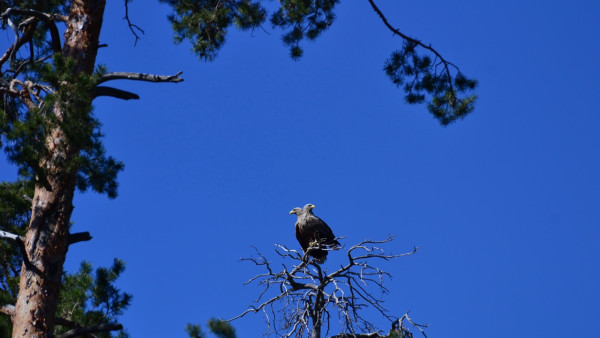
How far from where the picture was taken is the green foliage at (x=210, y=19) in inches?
311

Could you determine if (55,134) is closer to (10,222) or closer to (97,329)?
(97,329)

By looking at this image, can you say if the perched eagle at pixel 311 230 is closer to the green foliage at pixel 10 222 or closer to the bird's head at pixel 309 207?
the bird's head at pixel 309 207

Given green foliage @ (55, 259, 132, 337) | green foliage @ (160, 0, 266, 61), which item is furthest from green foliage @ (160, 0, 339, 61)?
green foliage @ (55, 259, 132, 337)

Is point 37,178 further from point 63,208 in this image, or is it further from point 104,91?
point 104,91

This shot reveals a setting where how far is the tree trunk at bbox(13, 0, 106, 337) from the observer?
555 cm

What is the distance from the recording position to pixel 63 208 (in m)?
5.85

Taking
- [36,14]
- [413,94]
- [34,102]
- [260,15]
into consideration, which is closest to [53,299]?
[34,102]

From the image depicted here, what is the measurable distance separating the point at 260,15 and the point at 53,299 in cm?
390

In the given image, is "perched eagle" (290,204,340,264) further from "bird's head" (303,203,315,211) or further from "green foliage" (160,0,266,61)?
"green foliage" (160,0,266,61)

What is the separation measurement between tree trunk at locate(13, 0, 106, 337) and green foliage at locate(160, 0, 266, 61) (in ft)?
7.82

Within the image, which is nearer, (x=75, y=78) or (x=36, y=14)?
(x=75, y=78)

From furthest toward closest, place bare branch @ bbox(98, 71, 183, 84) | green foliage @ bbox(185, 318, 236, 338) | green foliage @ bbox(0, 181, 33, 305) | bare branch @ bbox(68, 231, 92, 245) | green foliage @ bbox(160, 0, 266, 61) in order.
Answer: green foliage @ bbox(0, 181, 33, 305) → green foliage @ bbox(160, 0, 266, 61) → bare branch @ bbox(98, 71, 183, 84) → bare branch @ bbox(68, 231, 92, 245) → green foliage @ bbox(185, 318, 236, 338)

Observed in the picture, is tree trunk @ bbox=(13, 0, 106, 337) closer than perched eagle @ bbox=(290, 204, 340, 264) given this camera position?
Yes

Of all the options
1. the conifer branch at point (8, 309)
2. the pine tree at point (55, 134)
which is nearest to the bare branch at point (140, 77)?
the pine tree at point (55, 134)
